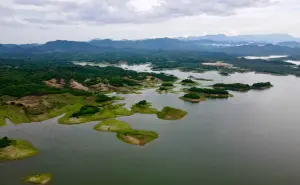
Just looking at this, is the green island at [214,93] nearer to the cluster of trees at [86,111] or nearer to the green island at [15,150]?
the cluster of trees at [86,111]

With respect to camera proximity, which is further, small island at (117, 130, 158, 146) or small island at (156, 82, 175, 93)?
small island at (156, 82, 175, 93)

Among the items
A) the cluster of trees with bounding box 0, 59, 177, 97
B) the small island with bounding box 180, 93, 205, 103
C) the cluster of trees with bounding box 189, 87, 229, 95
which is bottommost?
the small island with bounding box 180, 93, 205, 103

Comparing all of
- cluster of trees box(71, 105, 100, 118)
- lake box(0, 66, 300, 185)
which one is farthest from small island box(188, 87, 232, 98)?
cluster of trees box(71, 105, 100, 118)

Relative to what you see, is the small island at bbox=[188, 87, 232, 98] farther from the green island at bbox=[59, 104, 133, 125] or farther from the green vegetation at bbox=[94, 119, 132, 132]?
the green vegetation at bbox=[94, 119, 132, 132]

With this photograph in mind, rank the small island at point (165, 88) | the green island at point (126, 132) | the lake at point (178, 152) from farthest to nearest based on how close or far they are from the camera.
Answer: the small island at point (165, 88)
the green island at point (126, 132)
the lake at point (178, 152)

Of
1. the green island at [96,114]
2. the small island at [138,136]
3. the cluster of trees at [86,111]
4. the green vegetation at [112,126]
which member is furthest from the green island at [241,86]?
the small island at [138,136]

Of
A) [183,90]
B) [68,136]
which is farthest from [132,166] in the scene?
[183,90]

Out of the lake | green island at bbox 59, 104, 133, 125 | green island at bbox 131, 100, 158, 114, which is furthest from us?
green island at bbox 131, 100, 158, 114

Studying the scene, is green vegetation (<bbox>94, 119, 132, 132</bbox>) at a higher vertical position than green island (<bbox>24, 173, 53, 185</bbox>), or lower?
higher
